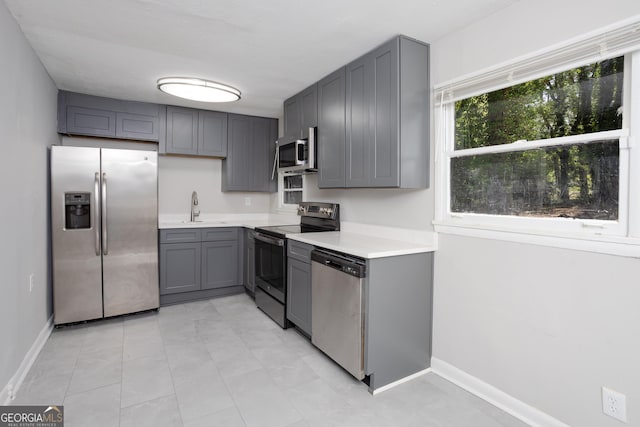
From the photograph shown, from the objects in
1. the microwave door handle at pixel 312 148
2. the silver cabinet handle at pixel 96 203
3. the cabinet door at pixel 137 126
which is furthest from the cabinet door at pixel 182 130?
the microwave door handle at pixel 312 148

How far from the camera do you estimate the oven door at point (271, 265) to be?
3.12 meters

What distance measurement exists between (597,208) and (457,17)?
53.8 inches

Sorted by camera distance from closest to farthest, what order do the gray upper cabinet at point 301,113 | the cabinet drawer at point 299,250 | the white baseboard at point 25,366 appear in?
the white baseboard at point 25,366 < the cabinet drawer at point 299,250 < the gray upper cabinet at point 301,113

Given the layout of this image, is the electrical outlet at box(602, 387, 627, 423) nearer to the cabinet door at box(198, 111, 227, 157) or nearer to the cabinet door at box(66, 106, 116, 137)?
the cabinet door at box(198, 111, 227, 157)

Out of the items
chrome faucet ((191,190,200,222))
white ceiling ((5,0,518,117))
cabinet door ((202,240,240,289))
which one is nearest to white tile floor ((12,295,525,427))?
cabinet door ((202,240,240,289))

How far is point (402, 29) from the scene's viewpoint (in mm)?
2197

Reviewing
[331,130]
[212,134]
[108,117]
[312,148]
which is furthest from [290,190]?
[108,117]

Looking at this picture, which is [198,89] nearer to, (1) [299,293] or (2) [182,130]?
(2) [182,130]

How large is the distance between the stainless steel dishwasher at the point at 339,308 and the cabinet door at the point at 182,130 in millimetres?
2459

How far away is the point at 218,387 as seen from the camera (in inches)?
84.7

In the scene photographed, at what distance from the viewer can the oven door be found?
3115 millimetres

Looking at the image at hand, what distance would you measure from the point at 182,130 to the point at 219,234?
4.45ft

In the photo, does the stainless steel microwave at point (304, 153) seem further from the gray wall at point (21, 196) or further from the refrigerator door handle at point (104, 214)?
the gray wall at point (21, 196)

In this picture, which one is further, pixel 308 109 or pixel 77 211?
pixel 308 109
